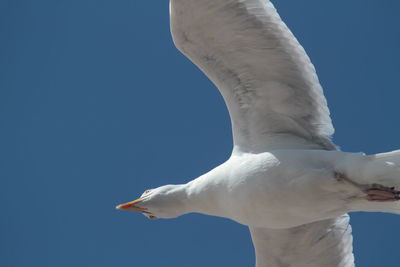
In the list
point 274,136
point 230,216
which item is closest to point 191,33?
point 274,136

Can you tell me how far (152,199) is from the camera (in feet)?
33.7

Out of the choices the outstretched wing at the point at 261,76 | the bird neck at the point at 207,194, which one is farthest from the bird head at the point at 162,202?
the outstretched wing at the point at 261,76

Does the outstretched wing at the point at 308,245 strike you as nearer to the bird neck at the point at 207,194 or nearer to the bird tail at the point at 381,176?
the bird neck at the point at 207,194

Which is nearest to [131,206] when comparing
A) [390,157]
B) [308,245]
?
[308,245]

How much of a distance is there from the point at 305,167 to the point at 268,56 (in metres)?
1.57

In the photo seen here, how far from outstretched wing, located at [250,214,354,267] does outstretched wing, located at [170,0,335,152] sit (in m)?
1.30

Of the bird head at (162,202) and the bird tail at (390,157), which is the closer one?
the bird tail at (390,157)

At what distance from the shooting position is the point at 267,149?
9.78 m

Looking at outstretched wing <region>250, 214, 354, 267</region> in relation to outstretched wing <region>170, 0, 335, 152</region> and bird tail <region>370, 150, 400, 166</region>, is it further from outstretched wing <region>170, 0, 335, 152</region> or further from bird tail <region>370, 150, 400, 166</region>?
bird tail <region>370, 150, 400, 166</region>

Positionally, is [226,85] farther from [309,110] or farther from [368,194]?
[368,194]

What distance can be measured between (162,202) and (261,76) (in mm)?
2034

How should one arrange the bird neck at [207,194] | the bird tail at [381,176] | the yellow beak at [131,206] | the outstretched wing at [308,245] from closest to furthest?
the bird tail at [381,176] → the bird neck at [207,194] → the yellow beak at [131,206] → the outstretched wing at [308,245]

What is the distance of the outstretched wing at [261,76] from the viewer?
9.66 m

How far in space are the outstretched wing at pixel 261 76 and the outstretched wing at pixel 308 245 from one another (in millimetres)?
1297
